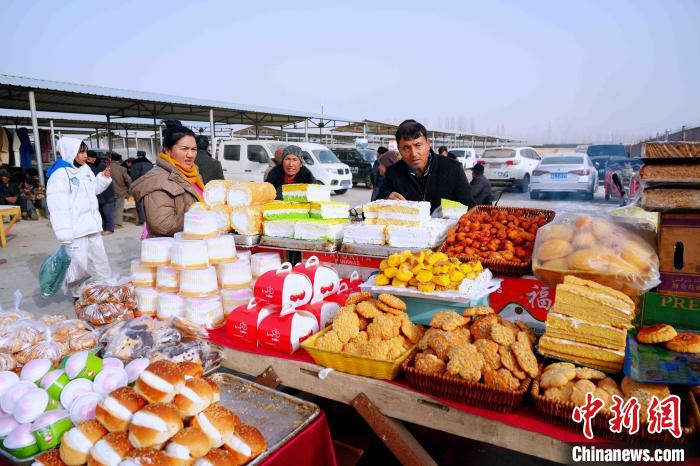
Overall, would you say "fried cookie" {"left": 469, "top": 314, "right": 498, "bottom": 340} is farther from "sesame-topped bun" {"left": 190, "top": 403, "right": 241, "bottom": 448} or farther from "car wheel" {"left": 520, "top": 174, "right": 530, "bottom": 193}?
"car wheel" {"left": 520, "top": 174, "right": 530, "bottom": 193}

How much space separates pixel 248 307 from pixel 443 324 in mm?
1188

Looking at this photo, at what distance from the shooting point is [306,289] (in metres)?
2.54

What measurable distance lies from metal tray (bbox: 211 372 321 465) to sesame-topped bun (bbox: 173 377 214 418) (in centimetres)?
30

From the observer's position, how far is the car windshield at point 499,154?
1792 centimetres

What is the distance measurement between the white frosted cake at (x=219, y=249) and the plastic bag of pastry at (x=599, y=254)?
1945mm

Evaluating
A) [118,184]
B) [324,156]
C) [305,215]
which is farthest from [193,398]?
[324,156]

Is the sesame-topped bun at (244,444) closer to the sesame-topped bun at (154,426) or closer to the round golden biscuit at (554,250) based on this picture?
the sesame-topped bun at (154,426)

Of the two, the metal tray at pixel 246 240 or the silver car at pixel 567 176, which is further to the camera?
the silver car at pixel 567 176

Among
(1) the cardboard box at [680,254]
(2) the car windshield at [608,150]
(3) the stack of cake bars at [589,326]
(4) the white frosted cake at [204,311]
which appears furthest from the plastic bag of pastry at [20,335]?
(2) the car windshield at [608,150]

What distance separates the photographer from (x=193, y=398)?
5.25 feet

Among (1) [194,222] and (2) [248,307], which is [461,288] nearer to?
(2) [248,307]

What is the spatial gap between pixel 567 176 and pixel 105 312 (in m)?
14.1

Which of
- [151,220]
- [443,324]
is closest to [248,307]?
[443,324]

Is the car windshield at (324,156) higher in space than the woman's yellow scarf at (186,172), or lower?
higher
